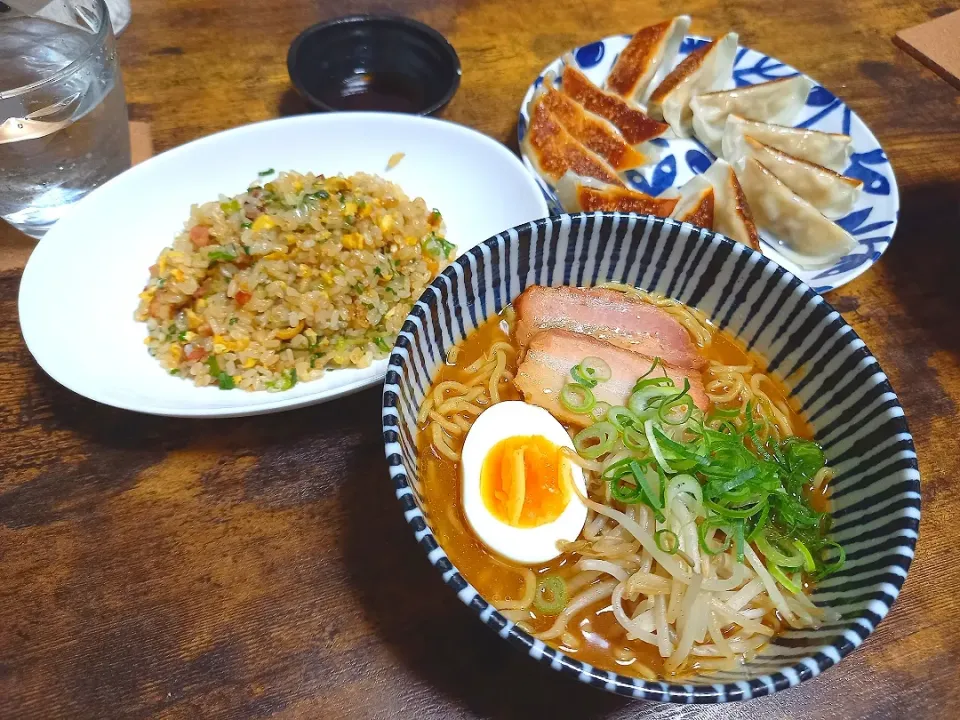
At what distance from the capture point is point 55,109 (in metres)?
1.88

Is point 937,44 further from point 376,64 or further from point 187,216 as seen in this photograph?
point 187,216

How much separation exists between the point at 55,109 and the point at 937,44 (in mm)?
3048

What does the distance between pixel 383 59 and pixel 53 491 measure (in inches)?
73.7

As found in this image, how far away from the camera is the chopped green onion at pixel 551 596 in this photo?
1306 millimetres

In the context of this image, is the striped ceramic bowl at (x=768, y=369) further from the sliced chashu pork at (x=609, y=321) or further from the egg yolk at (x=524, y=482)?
the egg yolk at (x=524, y=482)

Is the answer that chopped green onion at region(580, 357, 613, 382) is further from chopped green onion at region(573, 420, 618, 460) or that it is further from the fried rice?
the fried rice

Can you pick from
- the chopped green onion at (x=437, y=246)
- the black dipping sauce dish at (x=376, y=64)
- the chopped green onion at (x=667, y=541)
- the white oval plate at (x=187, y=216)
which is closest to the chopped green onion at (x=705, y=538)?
the chopped green onion at (x=667, y=541)

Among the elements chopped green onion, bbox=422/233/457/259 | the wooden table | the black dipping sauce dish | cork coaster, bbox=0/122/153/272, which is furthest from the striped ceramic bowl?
cork coaster, bbox=0/122/153/272

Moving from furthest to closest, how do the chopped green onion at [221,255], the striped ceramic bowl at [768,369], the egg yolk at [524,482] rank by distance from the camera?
the chopped green onion at [221,255]
the egg yolk at [524,482]
the striped ceramic bowl at [768,369]

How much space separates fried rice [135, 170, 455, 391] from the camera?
180 centimetres

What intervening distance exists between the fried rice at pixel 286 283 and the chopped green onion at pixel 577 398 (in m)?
0.58

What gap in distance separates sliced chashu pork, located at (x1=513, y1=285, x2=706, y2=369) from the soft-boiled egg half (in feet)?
0.87

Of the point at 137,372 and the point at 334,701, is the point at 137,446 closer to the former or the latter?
the point at 137,372

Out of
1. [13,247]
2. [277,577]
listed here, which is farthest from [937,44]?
[13,247]
